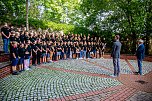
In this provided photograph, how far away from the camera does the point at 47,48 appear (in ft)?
50.7

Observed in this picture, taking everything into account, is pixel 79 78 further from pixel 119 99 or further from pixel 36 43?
pixel 36 43

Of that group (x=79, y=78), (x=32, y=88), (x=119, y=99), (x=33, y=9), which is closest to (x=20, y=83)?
(x=32, y=88)

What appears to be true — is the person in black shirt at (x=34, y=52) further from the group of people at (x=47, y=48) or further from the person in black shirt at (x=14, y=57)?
the person in black shirt at (x=14, y=57)

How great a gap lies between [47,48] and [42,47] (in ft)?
2.21

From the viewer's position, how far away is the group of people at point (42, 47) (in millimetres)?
11652

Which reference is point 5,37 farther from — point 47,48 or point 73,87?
point 73,87

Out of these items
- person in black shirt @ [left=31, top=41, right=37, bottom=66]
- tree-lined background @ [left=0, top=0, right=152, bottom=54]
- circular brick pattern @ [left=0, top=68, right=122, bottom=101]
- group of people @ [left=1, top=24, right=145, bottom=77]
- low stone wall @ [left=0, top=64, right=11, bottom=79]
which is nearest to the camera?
circular brick pattern @ [left=0, top=68, right=122, bottom=101]

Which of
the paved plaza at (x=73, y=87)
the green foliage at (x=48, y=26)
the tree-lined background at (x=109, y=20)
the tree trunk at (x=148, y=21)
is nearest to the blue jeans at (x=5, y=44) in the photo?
the paved plaza at (x=73, y=87)

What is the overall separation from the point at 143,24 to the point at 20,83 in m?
15.1

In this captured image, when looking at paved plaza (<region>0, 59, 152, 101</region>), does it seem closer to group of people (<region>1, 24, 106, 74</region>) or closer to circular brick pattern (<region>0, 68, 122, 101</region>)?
circular brick pattern (<region>0, 68, 122, 101</region>)

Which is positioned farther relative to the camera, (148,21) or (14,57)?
(148,21)

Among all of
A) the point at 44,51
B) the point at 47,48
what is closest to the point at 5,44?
the point at 44,51

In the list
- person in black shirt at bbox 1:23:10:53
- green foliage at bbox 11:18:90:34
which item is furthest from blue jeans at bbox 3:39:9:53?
green foliage at bbox 11:18:90:34

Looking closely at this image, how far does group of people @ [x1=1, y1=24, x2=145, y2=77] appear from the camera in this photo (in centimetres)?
1112
